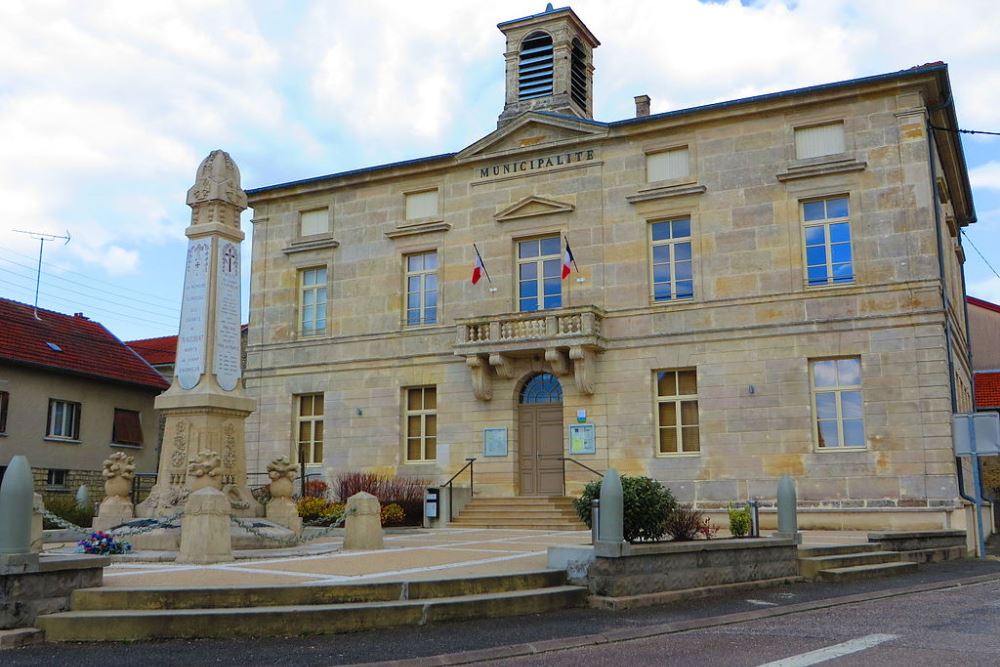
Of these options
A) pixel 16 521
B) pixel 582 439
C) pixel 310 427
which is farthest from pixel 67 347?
pixel 16 521

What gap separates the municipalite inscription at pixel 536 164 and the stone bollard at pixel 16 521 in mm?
17159

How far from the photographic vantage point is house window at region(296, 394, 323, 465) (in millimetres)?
25188

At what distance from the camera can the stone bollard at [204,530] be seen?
11.1 metres

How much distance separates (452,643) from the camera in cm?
748

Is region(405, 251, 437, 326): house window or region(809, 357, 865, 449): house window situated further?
region(405, 251, 437, 326): house window

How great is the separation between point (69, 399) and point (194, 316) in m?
17.2

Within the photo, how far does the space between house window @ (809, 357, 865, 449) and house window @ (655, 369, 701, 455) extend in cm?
261

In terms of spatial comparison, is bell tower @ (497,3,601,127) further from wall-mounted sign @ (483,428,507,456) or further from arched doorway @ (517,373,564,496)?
wall-mounted sign @ (483,428,507,456)

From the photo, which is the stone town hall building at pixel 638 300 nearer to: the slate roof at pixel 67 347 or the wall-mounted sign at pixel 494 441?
the wall-mounted sign at pixel 494 441

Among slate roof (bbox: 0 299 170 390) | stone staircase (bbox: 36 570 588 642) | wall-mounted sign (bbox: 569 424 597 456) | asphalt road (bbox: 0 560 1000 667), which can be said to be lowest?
asphalt road (bbox: 0 560 1000 667)

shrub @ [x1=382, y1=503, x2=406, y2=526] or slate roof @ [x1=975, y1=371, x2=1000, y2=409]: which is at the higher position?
slate roof @ [x1=975, y1=371, x2=1000, y2=409]

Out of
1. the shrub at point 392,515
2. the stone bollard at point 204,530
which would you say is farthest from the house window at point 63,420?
the stone bollard at point 204,530

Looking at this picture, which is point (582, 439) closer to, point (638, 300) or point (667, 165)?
point (638, 300)

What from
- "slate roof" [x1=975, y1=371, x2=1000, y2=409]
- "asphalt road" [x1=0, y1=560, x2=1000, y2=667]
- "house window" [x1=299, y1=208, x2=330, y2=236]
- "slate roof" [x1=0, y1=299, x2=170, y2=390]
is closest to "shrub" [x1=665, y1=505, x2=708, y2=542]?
"asphalt road" [x1=0, y1=560, x2=1000, y2=667]
